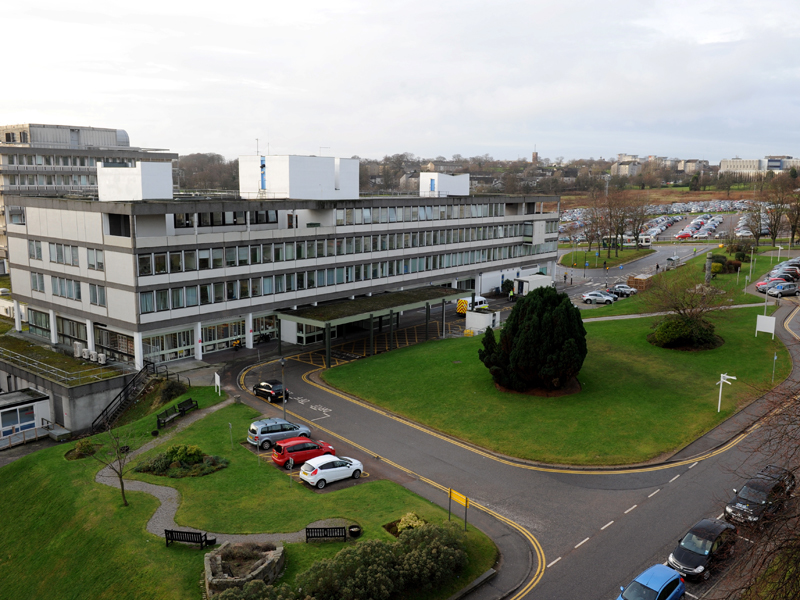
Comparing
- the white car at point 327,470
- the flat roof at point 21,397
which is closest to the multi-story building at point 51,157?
the flat roof at point 21,397

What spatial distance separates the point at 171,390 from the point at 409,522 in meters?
26.6

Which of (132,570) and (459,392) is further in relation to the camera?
(459,392)

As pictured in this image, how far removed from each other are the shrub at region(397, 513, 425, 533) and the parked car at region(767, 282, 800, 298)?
58999 millimetres

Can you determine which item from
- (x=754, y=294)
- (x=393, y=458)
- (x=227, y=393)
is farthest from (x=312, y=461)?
(x=754, y=294)

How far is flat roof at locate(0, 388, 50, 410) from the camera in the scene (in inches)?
1828

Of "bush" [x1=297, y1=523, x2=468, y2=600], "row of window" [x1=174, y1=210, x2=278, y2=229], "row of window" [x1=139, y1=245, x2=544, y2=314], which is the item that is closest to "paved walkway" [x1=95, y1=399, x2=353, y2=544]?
"bush" [x1=297, y1=523, x2=468, y2=600]

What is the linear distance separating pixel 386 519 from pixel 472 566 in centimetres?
441

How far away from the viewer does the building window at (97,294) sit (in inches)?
2039

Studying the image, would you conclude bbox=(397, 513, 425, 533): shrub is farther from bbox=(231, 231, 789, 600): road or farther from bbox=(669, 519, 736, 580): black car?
bbox=(669, 519, 736, 580): black car

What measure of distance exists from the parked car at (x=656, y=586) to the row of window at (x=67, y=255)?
1756 inches

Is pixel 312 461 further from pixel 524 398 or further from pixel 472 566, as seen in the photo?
pixel 524 398

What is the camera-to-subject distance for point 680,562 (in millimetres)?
24734

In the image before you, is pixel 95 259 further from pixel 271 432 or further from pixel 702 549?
pixel 702 549

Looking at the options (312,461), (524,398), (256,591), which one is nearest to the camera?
(256,591)
